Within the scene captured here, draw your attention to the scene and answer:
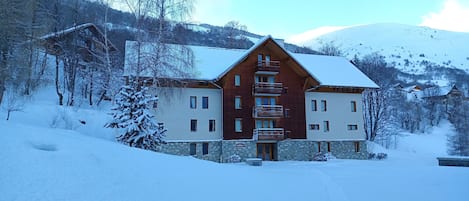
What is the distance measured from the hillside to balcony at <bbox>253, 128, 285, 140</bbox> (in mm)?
103654

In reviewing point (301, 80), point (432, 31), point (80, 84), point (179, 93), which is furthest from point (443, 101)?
point (432, 31)

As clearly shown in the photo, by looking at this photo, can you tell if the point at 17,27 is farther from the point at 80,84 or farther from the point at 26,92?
the point at 80,84

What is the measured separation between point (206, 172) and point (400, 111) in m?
49.7

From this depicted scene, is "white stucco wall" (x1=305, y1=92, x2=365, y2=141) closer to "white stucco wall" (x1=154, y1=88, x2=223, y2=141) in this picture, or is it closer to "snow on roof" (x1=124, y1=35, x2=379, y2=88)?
"snow on roof" (x1=124, y1=35, x2=379, y2=88)

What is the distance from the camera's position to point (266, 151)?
28.1 metres

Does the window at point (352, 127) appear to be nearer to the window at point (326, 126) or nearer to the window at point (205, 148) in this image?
the window at point (326, 126)

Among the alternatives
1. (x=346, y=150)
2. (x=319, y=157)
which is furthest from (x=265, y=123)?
(x=346, y=150)

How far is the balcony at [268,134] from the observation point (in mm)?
26784

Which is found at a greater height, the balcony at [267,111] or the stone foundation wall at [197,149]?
the balcony at [267,111]

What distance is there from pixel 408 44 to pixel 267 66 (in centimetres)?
16303

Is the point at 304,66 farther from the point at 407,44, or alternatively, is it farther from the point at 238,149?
the point at 407,44

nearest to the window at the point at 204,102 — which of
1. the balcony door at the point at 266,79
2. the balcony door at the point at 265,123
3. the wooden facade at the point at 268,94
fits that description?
the wooden facade at the point at 268,94

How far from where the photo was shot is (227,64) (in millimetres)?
28719

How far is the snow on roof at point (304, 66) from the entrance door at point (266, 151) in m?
6.36
